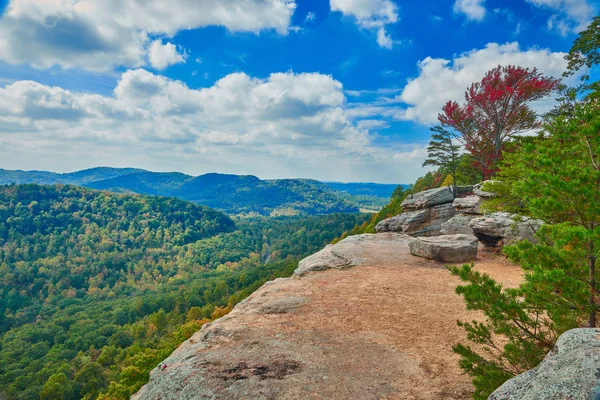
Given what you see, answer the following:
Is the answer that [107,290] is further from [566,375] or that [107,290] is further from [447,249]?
[566,375]

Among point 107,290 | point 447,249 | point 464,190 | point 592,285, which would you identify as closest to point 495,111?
point 464,190

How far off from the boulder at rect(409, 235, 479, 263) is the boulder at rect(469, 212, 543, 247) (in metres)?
1.51

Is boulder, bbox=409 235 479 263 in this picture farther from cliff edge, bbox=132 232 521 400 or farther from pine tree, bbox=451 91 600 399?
pine tree, bbox=451 91 600 399

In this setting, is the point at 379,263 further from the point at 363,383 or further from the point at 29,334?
the point at 29,334

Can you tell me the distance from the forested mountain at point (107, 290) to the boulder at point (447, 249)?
23096mm

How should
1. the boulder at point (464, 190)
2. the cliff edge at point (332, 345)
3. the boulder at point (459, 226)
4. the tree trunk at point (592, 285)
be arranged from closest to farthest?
the tree trunk at point (592, 285), the cliff edge at point (332, 345), the boulder at point (459, 226), the boulder at point (464, 190)

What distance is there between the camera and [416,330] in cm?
951

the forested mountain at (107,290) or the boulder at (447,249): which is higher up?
the boulder at (447,249)

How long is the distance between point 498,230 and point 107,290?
147 metres

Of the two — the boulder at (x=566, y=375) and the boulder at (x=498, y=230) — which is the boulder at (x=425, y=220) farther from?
the boulder at (x=566, y=375)

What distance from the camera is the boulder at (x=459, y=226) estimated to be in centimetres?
2208

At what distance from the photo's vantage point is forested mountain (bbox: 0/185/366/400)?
5431cm

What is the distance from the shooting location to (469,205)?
23281 millimetres

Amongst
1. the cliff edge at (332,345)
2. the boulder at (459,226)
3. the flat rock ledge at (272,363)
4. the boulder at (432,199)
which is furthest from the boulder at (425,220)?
the flat rock ledge at (272,363)
